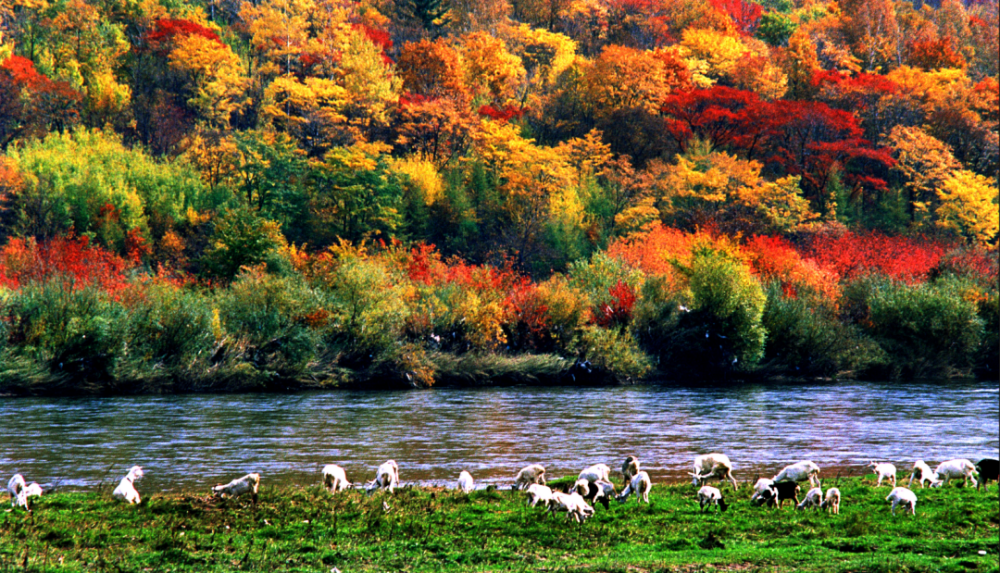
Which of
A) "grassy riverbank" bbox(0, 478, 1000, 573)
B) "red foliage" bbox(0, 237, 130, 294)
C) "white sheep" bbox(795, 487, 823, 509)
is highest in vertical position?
"red foliage" bbox(0, 237, 130, 294)

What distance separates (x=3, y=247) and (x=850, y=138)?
61545 millimetres

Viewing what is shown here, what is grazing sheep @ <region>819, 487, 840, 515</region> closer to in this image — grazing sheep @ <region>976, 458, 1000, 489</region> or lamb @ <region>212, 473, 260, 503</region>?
grazing sheep @ <region>976, 458, 1000, 489</region>

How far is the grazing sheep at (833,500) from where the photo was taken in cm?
1597

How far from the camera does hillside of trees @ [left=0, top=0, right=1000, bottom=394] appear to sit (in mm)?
45656

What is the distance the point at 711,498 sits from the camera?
1623cm

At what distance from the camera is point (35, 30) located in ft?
271

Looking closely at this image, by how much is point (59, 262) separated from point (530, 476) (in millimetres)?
46048

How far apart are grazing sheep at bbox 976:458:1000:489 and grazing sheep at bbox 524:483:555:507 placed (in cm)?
852

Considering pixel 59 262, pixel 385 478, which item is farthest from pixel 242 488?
pixel 59 262

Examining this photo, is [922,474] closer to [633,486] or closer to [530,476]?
[633,486]

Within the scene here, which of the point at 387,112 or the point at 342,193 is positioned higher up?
the point at 387,112

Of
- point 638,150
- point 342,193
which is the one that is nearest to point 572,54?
point 638,150

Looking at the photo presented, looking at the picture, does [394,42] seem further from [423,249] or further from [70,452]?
[70,452]

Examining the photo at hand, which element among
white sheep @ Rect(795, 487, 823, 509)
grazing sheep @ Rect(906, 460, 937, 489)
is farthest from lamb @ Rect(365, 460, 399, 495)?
grazing sheep @ Rect(906, 460, 937, 489)
